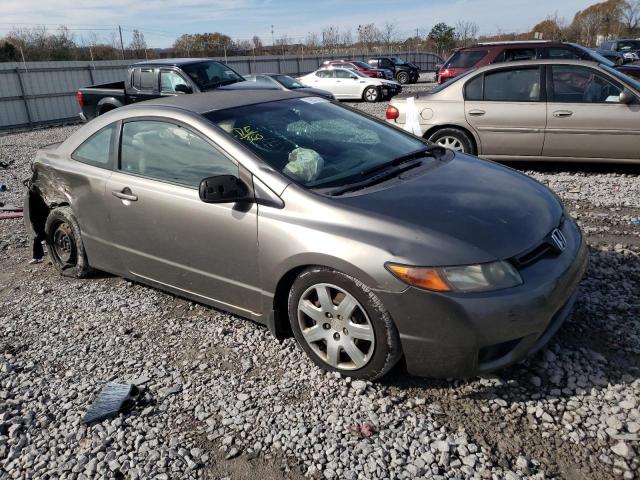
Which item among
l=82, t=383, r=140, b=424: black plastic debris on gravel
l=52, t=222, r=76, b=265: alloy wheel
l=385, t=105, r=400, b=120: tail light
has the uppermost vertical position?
l=385, t=105, r=400, b=120: tail light

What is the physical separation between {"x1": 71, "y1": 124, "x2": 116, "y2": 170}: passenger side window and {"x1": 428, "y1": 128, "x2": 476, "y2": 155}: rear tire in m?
→ 4.78

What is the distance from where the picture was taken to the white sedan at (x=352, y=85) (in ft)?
69.7

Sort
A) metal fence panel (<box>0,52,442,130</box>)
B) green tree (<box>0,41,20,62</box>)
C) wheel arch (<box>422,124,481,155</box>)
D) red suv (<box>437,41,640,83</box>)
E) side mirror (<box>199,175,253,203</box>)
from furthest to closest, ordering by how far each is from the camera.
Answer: green tree (<box>0,41,20,62</box>) < metal fence panel (<box>0,52,442,130</box>) < red suv (<box>437,41,640,83</box>) < wheel arch (<box>422,124,481,155</box>) < side mirror (<box>199,175,253,203</box>)

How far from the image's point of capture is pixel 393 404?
9.34ft

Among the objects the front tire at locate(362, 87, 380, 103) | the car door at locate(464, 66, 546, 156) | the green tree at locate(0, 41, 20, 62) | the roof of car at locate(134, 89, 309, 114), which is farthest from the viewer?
the green tree at locate(0, 41, 20, 62)

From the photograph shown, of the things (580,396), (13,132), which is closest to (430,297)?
(580,396)

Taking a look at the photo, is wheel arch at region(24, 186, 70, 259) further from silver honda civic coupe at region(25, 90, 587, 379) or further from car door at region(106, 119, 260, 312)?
car door at region(106, 119, 260, 312)

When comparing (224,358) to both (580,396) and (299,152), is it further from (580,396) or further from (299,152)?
(580,396)

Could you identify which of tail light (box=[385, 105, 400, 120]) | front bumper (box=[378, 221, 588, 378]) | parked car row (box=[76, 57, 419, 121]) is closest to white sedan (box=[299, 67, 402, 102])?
parked car row (box=[76, 57, 419, 121])

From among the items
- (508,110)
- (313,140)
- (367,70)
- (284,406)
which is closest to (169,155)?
(313,140)

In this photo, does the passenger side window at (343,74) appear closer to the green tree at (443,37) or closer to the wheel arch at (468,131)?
the wheel arch at (468,131)

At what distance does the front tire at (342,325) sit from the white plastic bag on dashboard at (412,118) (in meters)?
5.12

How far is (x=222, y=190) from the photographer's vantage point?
120 inches

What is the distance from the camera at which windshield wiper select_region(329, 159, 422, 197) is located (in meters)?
3.09
